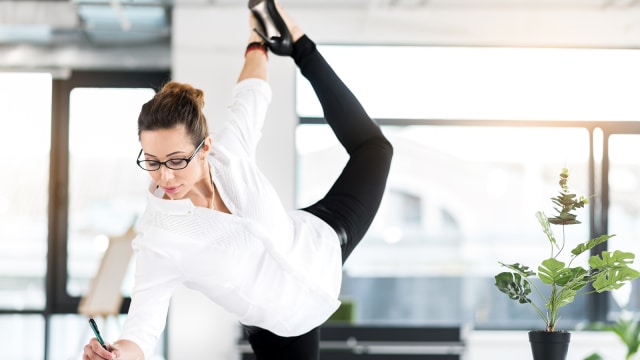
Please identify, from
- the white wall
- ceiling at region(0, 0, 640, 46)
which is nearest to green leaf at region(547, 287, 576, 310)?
the white wall

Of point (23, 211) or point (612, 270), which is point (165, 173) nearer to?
point (612, 270)

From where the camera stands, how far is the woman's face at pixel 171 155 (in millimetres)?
2135

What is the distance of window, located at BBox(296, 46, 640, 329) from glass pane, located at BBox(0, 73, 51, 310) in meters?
2.27

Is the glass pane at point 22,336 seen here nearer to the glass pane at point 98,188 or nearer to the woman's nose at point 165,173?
the glass pane at point 98,188

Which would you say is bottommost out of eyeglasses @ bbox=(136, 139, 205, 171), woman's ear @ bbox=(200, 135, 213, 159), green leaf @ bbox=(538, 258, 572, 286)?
green leaf @ bbox=(538, 258, 572, 286)

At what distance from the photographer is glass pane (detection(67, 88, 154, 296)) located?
719cm

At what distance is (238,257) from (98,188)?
5205 millimetres

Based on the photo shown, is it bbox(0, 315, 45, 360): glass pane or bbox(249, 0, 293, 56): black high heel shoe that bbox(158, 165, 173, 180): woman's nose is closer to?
bbox(249, 0, 293, 56): black high heel shoe

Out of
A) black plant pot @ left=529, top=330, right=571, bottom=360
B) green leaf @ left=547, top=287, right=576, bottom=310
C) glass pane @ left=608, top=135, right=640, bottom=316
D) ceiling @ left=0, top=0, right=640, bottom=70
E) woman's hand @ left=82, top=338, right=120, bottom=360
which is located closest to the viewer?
woman's hand @ left=82, top=338, right=120, bottom=360

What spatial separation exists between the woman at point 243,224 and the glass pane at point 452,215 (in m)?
3.89

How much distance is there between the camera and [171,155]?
2146mm

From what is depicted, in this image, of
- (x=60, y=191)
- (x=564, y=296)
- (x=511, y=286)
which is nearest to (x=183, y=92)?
(x=511, y=286)

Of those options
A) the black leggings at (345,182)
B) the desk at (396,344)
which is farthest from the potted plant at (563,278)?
the desk at (396,344)

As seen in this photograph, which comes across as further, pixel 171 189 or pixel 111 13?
pixel 111 13
